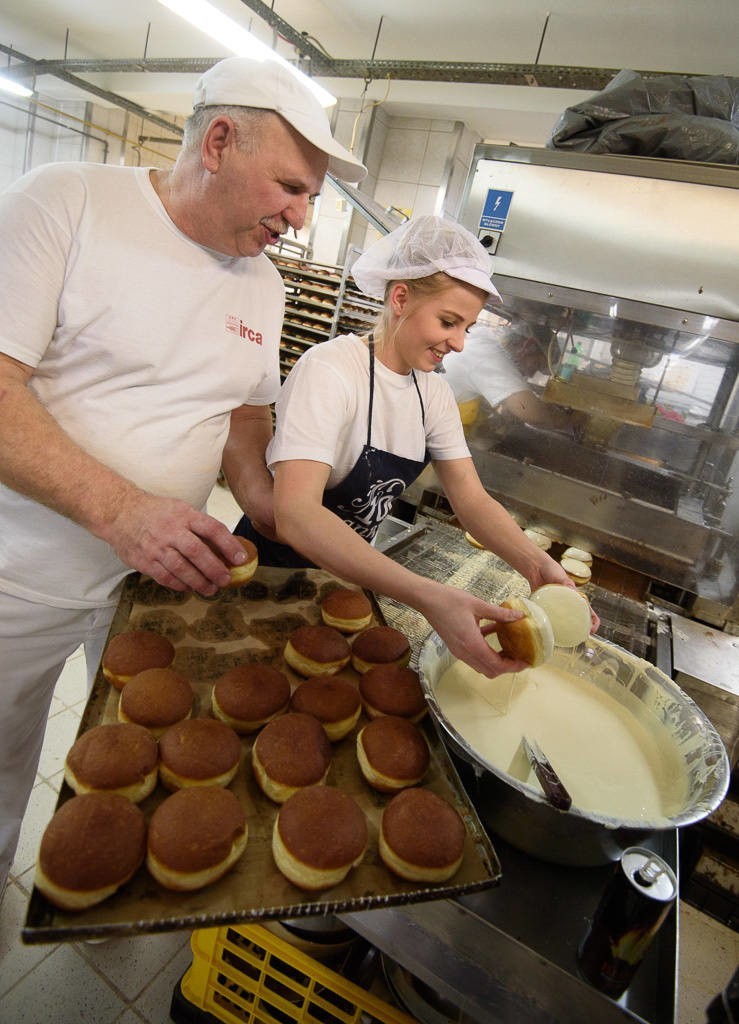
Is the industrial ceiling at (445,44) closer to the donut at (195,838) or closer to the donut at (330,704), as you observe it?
the donut at (330,704)

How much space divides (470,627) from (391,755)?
0.27 meters

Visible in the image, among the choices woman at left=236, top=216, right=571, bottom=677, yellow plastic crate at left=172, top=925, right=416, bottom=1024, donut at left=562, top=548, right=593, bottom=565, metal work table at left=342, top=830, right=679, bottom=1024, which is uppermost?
woman at left=236, top=216, right=571, bottom=677

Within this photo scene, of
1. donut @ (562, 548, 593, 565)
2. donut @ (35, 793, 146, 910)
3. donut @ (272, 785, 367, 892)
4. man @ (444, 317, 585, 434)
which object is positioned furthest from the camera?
man @ (444, 317, 585, 434)

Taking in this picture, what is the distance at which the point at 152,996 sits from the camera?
1.58 metres

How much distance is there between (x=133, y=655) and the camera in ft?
3.70

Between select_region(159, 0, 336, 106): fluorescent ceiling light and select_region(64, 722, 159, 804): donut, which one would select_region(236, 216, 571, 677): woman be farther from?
select_region(159, 0, 336, 106): fluorescent ceiling light

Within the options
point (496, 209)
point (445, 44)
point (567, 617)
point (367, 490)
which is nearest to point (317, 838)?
point (567, 617)

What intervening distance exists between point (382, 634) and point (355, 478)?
1.72 feet

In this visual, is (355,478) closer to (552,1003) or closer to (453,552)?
(453,552)

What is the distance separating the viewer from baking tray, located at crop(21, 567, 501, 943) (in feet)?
2.38

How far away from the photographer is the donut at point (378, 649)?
1.27 m

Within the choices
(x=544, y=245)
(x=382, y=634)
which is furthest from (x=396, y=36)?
(x=382, y=634)

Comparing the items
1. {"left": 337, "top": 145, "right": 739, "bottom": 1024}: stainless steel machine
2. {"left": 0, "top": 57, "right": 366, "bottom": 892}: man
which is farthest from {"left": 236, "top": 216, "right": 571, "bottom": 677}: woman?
{"left": 337, "top": 145, "right": 739, "bottom": 1024}: stainless steel machine

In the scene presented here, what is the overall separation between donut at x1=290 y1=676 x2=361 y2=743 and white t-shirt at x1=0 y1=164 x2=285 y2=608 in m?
0.61
